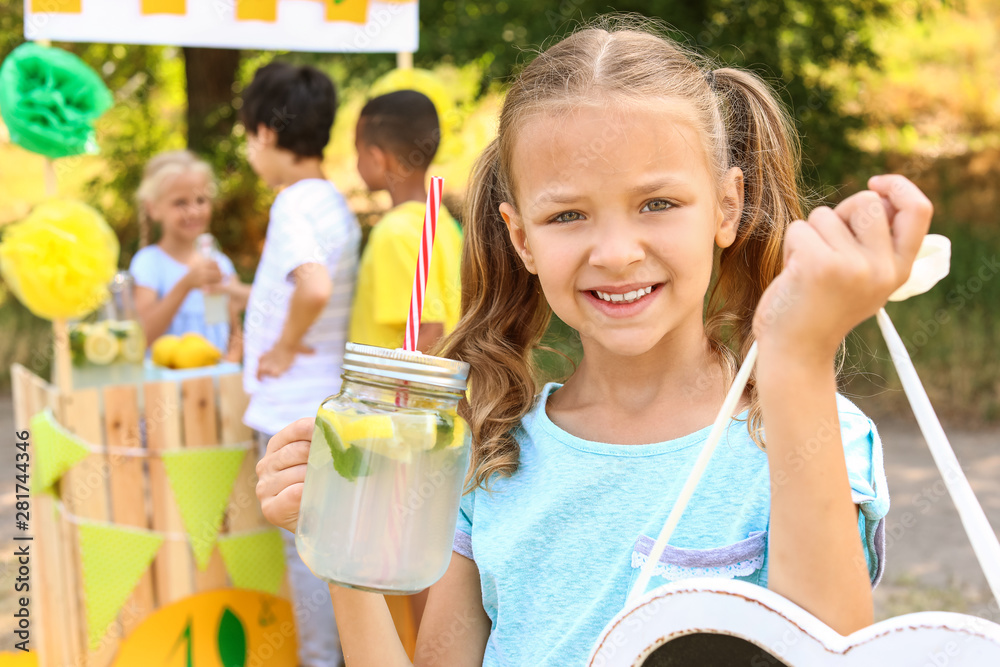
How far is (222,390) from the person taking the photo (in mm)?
3051

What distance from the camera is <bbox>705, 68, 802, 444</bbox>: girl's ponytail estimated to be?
149 cm

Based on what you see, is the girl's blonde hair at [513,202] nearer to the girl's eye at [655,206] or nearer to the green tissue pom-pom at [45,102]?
the girl's eye at [655,206]

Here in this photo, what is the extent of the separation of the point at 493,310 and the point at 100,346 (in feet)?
7.39

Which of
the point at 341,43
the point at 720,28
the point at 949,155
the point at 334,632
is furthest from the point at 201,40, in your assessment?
the point at 949,155

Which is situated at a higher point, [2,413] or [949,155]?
[949,155]

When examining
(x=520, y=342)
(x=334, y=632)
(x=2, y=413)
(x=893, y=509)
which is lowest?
(x=2, y=413)

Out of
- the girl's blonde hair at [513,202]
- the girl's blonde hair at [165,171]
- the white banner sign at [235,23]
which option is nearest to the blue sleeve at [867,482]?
the girl's blonde hair at [513,202]

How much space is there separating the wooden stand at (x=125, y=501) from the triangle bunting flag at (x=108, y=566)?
0.09 ft

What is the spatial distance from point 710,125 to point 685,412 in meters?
0.44

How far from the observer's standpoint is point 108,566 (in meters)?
2.86

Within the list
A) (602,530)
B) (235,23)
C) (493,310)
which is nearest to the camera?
(602,530)

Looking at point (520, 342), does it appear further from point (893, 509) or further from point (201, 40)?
point (893, 509)

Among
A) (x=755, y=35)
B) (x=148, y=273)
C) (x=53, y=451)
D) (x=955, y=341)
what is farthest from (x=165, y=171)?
(x=955, y=341)

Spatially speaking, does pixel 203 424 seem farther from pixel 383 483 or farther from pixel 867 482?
pixel 867 482
